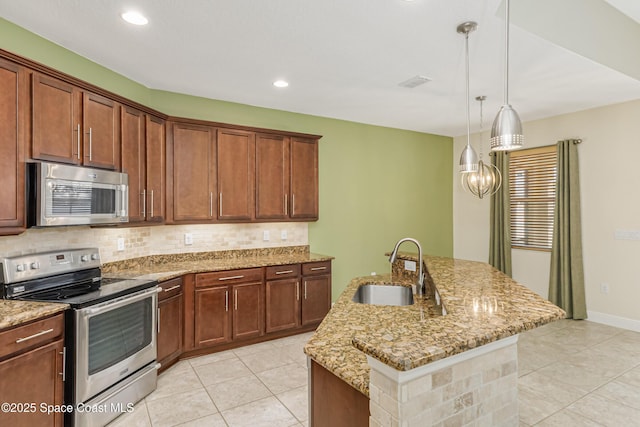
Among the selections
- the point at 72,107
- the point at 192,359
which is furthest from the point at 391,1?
the point at 192,359

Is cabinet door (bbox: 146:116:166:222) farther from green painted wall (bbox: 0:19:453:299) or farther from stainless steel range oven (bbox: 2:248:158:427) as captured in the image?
stainless steel range oven (bbox: 2:248:158:427)

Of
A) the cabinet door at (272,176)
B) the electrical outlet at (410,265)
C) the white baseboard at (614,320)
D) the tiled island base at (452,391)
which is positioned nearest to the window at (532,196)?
the white baseboard at (614,320)

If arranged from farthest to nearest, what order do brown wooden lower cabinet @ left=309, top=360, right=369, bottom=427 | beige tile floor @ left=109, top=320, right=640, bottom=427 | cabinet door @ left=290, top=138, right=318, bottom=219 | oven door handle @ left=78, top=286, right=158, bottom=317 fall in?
cabinet door @ left=290, top=138, right=318, bottom=219 < beige tile floor @ left=109, top=320, right=640, bottom=427 < oven door handle @ left=78, top=286, right=158, bottom=317 < brown wooden lower cabinet @ left=309, top=360, right=369, bottom=427

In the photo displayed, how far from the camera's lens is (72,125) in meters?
2.67

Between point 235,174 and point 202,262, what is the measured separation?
3.48 ft

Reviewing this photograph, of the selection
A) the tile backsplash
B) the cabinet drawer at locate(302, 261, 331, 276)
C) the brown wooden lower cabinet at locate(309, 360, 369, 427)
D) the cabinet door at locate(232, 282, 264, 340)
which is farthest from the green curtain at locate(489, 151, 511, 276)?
the brown wooden lower cabinet at locate(309, 360, 369, 427)

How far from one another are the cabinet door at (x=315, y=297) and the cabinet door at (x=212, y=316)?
92 centimetres

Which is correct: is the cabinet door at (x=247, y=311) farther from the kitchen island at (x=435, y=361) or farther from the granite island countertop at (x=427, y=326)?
the kitchen island at (x=435, y=361)

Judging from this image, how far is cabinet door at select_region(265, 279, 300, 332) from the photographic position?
3979 millimetres

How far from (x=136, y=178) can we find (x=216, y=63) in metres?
1.30

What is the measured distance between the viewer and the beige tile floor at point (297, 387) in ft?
8.42

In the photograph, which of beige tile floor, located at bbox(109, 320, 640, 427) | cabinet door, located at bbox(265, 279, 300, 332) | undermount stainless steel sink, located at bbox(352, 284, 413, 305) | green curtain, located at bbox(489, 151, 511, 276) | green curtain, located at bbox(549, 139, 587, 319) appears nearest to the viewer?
beige tile floor, located at bbox(109, 320, 640, 427)

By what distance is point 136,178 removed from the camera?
10.9 feet

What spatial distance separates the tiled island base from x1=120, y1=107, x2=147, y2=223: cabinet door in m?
2.88
